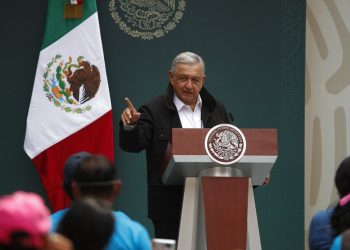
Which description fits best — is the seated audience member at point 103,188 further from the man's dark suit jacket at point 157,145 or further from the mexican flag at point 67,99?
the mexican flag at point 67,99

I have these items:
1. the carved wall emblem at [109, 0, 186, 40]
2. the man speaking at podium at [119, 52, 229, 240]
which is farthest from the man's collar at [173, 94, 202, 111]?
the carved wall emblem at [109, 0, 186, 40]

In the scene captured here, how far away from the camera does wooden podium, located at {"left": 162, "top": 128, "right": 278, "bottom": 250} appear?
A: 3.98 m

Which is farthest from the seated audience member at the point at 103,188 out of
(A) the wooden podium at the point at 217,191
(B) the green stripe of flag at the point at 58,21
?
(B) the green stripe of flag at the point at 58,21

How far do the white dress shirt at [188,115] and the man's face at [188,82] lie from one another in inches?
1.1

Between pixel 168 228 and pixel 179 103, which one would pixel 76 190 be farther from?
pixel 179 103

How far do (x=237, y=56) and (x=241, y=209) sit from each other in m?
2.73

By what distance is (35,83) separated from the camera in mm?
6195

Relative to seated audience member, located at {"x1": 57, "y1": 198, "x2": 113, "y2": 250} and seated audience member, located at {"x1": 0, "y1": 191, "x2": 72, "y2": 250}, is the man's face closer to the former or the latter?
seated audience member, located at {"x1": 57, "y1": 198, "x2": 113, "y2": 250}

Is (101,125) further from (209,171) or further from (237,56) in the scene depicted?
(209,171)

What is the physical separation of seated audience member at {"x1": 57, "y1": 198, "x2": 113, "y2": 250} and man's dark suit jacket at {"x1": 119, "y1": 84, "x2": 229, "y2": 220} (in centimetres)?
200

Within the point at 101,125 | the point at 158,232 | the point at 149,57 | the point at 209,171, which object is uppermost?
the point at 149,57

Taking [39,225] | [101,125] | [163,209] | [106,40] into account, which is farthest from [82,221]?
[106,40]

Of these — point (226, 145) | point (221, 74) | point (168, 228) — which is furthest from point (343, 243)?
point (221, 74)

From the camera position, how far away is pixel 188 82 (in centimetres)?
469
